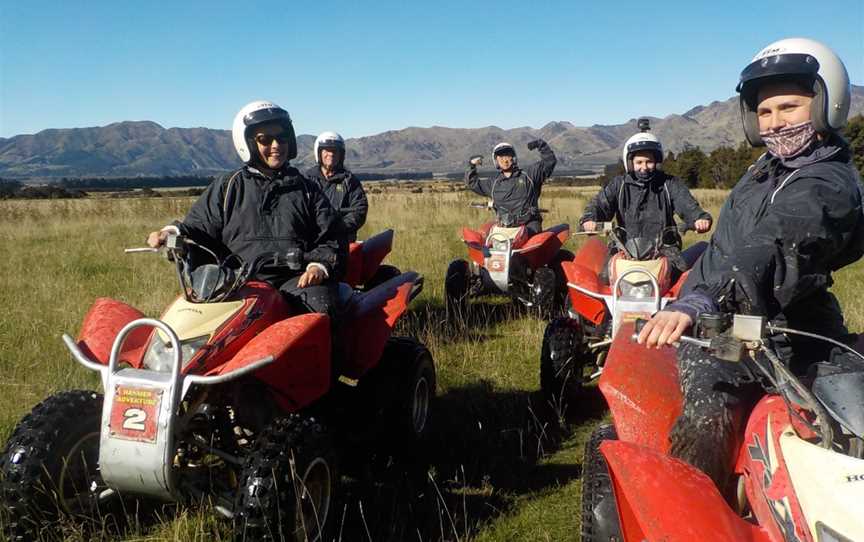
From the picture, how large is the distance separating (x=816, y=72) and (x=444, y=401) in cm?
351

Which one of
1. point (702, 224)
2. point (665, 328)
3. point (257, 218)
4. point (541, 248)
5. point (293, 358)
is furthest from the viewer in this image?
point (541, 248)

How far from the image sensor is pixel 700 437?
223 centimetres

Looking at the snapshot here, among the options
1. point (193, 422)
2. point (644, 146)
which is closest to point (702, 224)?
point (644, 146)

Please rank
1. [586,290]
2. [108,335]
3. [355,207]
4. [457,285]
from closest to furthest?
1. [108,335]
2. [586,290]
3. [355,207]
4. [457,285]

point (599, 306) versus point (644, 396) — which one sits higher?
point (644, 396)

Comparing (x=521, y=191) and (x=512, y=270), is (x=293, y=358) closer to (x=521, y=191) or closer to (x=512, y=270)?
(x=512, y=270)

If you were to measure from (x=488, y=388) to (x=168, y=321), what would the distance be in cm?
298

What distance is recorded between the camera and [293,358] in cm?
307

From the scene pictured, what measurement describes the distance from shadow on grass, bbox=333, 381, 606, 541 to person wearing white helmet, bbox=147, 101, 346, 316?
1155mm

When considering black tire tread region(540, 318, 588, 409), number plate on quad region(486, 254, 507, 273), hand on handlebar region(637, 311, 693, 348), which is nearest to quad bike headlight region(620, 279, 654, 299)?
black tire tread region(540, 318, 588, 409)

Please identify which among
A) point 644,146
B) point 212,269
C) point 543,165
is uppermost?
point 644,146

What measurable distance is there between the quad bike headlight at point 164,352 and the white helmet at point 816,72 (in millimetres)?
2396

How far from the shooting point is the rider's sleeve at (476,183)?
31.3 feet

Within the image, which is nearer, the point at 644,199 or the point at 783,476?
the point at 783,476
